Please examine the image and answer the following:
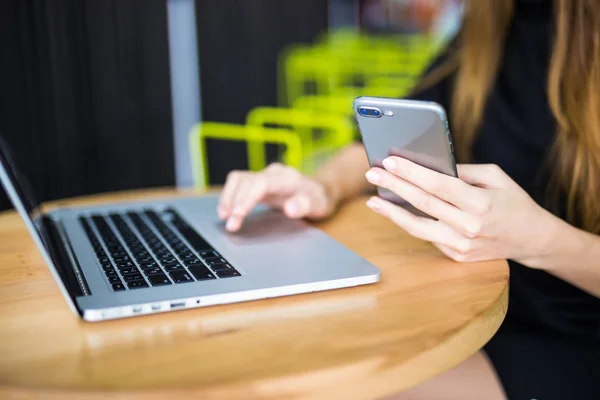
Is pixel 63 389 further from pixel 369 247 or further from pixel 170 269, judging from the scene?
pixel 369 247

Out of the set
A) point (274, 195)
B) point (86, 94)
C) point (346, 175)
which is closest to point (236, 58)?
point (86, 94)

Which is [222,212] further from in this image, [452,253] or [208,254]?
[452,253]

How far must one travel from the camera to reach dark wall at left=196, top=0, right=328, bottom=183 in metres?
3.70

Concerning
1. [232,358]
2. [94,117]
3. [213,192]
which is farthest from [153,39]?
[232,358]

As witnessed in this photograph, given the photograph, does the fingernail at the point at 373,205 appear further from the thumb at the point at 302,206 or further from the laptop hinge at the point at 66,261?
the laptop hinge at the point at 66,261

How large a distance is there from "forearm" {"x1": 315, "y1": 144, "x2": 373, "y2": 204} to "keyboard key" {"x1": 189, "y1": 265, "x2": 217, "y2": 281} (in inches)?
15.1

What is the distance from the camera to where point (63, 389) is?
1.68 ft

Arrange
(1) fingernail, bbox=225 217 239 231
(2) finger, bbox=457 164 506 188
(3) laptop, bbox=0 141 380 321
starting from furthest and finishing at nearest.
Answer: (1) fingernail, bbox=225 217 239 231 → (2) finger, bbox=457 164 506 188 → (3) laptop, bbox=0 141 380 321

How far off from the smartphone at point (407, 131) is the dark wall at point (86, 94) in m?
2.08

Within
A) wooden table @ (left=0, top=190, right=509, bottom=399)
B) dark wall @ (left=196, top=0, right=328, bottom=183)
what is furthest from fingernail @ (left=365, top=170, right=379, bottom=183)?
dark wall @ (left=196, top=0, right=328, bottom=183)

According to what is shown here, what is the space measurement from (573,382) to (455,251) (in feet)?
1.03

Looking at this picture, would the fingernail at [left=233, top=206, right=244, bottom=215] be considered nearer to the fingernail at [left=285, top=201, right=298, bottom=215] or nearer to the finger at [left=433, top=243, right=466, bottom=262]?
the fingernail at [left=285, top=201, right=298, bottom=215]

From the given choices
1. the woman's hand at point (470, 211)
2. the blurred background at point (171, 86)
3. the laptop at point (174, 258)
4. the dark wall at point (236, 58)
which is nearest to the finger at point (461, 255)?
the woman's hand at point (470, 211)

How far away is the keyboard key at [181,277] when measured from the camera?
2.34ft
